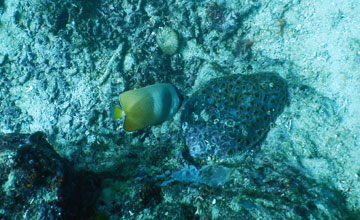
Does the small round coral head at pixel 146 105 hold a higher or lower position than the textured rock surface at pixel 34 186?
higher

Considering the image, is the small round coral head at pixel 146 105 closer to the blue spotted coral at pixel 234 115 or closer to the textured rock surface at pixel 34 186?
the blue spotted coral at pixel 234 115

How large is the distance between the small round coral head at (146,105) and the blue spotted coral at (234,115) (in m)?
0.50

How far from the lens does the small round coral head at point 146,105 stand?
2.93m

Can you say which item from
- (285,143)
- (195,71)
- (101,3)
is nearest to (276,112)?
(285,143)

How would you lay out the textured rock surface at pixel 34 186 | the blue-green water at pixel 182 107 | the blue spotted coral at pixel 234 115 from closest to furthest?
the textured rock surface at pixel 34 186 → the blue-green water at pixel 182 107 → the blue spotted coral at pixel 234 115

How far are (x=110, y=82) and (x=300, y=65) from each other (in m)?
3.51

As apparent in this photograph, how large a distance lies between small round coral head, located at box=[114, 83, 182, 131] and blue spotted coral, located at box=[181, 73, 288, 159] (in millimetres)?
499

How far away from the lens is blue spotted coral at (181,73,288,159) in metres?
3.20

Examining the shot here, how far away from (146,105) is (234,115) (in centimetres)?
133

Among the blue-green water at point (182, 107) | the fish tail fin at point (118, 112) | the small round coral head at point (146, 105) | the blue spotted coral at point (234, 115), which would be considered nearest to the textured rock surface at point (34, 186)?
the blue-green water at point (182, 107)

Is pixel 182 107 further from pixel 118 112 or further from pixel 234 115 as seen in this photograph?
pixel 118 112

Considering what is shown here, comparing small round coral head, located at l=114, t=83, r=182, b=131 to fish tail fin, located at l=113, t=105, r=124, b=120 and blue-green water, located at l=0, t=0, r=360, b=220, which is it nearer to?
fish tail fin, located at l=113, t=105, r=124, b=120

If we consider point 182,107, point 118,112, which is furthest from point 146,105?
point 182,107

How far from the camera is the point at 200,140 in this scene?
329 cm
